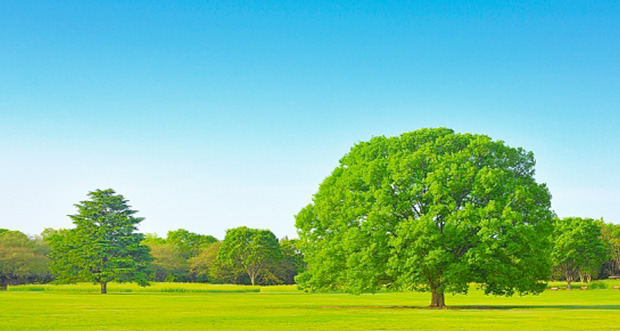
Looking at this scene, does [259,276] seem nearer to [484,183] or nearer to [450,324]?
[484,183]

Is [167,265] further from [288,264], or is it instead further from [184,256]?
[288,264]

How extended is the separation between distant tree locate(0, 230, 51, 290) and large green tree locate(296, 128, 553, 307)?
76.0 m

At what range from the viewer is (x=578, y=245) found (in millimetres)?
123188

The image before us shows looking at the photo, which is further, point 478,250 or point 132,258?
point 132,258

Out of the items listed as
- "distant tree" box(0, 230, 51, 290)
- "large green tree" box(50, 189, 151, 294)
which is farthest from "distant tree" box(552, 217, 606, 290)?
"distant tree" box(0, 230, 51, 290)

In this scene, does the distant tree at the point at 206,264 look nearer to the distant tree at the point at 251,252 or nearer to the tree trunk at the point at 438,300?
the distant tree at the point at 251,252

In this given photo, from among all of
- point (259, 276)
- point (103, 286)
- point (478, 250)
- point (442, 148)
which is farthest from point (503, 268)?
point (259, 276)

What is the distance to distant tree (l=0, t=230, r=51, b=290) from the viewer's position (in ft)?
356

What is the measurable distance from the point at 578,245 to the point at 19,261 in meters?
100

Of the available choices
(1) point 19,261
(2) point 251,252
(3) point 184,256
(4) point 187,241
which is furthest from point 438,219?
(4) point 187,241

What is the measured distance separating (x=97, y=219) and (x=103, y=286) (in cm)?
969

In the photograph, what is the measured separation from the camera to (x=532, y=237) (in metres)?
44.5

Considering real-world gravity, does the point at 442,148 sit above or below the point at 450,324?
above

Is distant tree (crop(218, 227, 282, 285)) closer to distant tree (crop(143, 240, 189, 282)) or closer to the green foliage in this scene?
the green foliage
